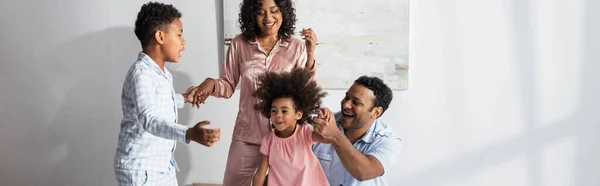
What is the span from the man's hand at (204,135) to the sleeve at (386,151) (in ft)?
1.76

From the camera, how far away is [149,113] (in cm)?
178

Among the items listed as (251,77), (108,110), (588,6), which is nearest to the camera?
(251,77)

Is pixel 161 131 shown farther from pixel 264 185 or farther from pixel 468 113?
pixel 468 113

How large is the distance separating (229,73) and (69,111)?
1154 millimetres

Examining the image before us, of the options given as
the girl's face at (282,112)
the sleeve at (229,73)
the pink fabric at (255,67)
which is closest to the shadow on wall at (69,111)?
the sleeve at (229,73)

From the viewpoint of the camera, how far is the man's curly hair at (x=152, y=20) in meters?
1.94

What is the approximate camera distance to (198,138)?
5.43ft

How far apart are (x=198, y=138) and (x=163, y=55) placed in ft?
1.43

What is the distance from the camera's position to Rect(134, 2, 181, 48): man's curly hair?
6.36ft

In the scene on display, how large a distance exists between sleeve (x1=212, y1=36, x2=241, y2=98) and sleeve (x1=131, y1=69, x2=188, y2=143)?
17.8 inches

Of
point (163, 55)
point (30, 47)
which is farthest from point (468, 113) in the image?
point (30, 47)

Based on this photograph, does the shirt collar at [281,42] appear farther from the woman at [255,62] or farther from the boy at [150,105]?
the boy at [150,105]

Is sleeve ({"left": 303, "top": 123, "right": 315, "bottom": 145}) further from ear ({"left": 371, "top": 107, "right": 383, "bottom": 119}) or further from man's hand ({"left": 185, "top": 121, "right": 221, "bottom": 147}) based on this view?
man's hand ({"left": 185, "top": 121, "right": 221, "bottom": 147})

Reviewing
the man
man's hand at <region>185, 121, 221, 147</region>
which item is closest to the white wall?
the man
